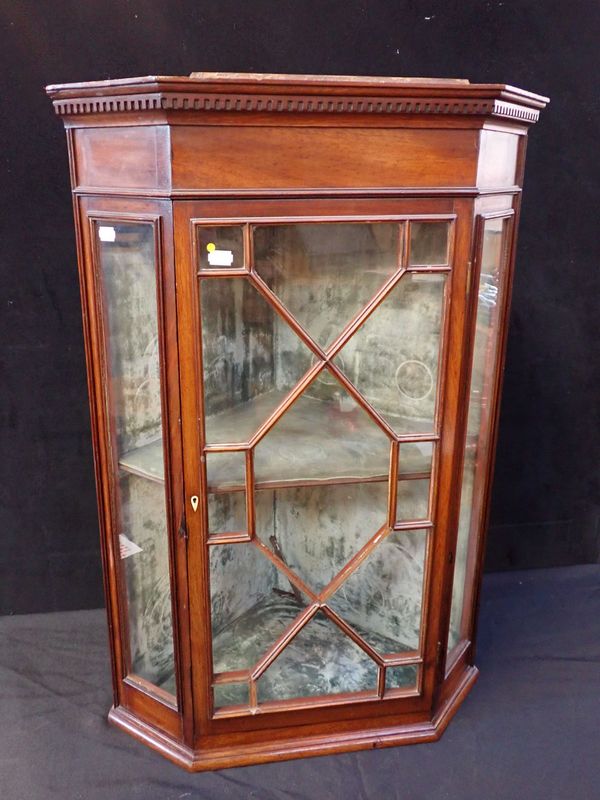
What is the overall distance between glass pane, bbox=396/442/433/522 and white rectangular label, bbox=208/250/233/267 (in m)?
0.39

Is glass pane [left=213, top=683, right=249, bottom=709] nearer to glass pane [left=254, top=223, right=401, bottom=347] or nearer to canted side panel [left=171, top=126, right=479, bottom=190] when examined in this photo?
glass pane [left=254, top=223, right=401, bottom=347]

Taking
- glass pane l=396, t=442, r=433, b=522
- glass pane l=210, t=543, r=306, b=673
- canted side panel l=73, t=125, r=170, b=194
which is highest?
canted side panel l=73, t=125, r=170, b=194

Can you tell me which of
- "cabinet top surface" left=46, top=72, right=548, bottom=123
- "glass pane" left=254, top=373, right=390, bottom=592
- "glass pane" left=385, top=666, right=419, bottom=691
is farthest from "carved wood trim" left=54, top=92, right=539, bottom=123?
"glass pane" left=385, top=666, right=419, bottom=691

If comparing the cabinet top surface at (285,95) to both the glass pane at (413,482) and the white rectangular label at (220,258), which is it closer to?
the white rectangular label at (220,258)

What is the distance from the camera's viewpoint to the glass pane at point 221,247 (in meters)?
0.94

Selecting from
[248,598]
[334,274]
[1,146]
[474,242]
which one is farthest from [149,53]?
[248,598]

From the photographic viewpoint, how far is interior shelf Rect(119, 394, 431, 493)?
1.06m

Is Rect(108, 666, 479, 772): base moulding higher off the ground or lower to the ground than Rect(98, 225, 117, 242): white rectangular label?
lower

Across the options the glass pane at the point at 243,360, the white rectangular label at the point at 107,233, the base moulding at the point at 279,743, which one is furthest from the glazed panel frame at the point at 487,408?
the white rectangular label at the point at 107,233

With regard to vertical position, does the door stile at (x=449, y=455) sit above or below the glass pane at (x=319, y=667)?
above

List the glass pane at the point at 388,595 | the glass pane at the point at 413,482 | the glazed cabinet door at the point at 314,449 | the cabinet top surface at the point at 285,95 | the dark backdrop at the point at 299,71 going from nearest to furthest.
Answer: the cabinet top surface at the point at 285,95
the glazed cabinet door at the point at 314,449
the glass pane at the point at 413,482
the glass pane at the point at 388,595
the dark backdrop at the point at 299,71

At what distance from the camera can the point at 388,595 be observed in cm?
129

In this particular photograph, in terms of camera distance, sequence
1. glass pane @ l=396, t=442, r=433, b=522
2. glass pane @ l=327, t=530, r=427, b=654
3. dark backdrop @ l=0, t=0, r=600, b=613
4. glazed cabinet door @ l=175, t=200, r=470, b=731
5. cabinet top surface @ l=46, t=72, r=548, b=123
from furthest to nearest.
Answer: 1. dark backdrop @ l=0, t=0, r=600, b=613
2. glass pane @ l=327, t=530, r=427, b=654
3. glass pane @ l=396, t=442, r=433, b=522
4. glazed cabinet door @ l=175, t=200, r=470, b=731
5. cabinet top surface @ l=46, t=72, r=548, b=123

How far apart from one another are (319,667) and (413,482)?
16.1 inches
